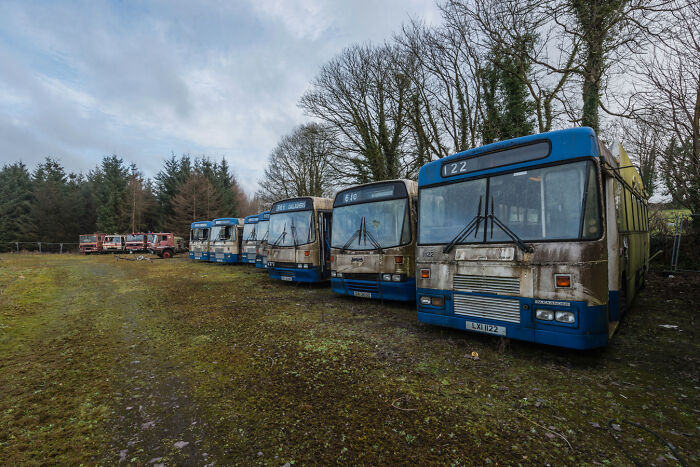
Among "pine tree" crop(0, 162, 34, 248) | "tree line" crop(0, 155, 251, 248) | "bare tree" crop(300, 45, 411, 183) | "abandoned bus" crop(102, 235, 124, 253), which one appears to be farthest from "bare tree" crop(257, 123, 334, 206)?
"pine tree" crop(0, 162, 34, 248)

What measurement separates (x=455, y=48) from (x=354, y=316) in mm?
15738

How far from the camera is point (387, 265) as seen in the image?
759cm

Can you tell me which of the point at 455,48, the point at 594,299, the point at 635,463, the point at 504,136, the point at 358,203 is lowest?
the point at 635,463

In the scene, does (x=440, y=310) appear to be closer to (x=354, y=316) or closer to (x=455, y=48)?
(x=354, y=316)

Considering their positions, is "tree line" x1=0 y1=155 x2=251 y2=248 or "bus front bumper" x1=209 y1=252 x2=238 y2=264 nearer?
"bus front bumper" x1=209 y1=252 x2=238 y2=264

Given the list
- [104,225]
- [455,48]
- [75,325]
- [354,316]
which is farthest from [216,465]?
[104,225]

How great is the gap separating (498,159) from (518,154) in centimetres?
28

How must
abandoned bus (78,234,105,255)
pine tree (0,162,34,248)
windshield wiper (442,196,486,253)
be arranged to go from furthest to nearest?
pine tree (0,162,34,248), abandoned bus (78,234,105,255), windshield wiper (442,196,486,253)

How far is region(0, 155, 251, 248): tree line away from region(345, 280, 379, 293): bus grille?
40977 millimetres

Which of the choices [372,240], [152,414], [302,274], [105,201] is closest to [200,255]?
[302,274]

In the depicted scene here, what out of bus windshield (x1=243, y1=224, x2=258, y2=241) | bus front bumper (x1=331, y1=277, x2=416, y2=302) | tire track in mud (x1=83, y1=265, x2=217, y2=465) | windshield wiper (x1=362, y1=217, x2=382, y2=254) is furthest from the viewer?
bus windshield (x1=243, y1=224, x2=258, y2=241)

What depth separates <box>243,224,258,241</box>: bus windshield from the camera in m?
18.8

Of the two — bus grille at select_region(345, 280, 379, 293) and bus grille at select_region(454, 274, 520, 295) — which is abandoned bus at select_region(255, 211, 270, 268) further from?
bus grille at select_region(454, 274, 520, 295)

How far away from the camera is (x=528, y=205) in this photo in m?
4.39
